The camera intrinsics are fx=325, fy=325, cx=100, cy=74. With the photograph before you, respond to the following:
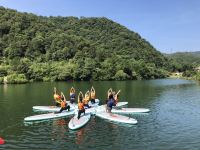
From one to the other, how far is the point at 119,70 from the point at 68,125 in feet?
387

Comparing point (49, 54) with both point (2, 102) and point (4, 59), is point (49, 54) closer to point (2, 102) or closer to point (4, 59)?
point (4, 59)

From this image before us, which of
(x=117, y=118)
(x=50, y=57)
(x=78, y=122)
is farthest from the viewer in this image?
(x=50, y=57)

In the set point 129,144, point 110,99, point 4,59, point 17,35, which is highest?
point 17,35

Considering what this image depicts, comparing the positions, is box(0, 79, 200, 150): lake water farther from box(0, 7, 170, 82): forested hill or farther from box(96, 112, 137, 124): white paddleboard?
box(0, 7, 170, 82): forested hill

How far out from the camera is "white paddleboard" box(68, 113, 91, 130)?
34406mm

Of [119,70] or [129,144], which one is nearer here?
[129,144]

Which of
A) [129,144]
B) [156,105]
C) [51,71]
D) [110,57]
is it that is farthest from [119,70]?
[129,144]

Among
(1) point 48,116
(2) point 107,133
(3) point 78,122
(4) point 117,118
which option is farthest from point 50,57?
(2) point 107,133

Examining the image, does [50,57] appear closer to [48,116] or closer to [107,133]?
[48,116]

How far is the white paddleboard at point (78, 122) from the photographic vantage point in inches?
1355

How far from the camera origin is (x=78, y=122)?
35969 millimetres

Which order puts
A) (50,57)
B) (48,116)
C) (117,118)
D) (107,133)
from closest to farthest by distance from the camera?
1. (107,133)
2. (117,118)
3. (48,116)
4. (50,57)

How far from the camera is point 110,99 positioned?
1639 inches

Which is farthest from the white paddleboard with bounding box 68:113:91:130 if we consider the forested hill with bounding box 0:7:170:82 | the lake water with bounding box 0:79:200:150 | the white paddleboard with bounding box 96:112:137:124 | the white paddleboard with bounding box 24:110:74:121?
A: the forested hill with bounding box 0:7:170:82
